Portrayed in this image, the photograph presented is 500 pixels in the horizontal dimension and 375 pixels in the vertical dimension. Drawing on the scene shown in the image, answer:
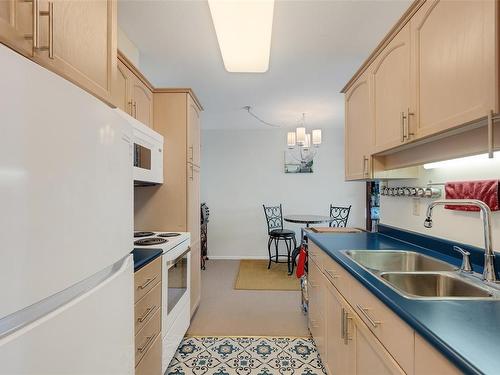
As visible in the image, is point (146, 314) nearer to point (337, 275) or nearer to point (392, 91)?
point (337, 275)

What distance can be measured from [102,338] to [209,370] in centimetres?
135

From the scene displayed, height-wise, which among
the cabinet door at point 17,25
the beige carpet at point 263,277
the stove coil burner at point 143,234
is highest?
the cabinet door at point 17,25

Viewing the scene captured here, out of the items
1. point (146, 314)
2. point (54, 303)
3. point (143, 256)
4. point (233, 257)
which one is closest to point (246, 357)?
point (146, 314)

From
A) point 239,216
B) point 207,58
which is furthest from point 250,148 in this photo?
point 207,58

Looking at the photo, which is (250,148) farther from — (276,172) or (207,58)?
(207,58)

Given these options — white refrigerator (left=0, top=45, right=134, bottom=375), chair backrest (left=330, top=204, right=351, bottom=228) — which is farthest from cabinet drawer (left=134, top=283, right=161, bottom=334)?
chair backrest (left=330, top=204, right=351, bottom=228)

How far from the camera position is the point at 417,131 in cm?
133

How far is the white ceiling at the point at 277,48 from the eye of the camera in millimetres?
1815

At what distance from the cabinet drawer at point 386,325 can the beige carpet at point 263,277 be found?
2.41m

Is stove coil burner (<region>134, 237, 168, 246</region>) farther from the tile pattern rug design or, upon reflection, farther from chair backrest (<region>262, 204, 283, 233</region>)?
chair backrest (<region>262, 204, 283, 233</region>)

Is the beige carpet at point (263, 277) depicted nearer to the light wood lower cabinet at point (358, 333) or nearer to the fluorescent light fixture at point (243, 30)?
the light wood lower cabinet at point (358, 333)

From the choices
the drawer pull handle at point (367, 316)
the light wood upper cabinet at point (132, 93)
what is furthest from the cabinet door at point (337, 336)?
the light wood upper cabinet at point (132, 93)

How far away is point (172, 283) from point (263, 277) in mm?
2162

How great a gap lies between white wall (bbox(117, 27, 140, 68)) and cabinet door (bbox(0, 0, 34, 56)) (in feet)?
4.77
